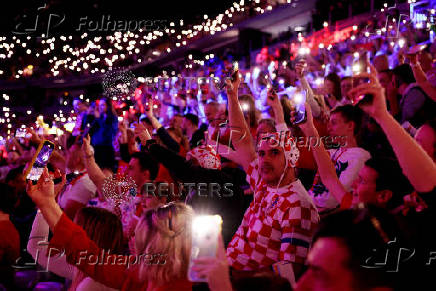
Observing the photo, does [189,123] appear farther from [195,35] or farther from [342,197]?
[195,35]

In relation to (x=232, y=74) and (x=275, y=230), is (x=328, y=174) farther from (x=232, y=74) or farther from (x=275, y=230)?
(x=232, y=74)

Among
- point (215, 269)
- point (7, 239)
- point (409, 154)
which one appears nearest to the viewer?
point (215, 269)

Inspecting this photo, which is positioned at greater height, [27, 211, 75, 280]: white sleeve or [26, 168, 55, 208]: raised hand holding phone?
[26, 168, 55, 208]: raised hand holding phone

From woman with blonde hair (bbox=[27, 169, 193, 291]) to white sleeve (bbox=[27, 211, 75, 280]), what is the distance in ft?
1.86

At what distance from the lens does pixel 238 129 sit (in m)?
3.71

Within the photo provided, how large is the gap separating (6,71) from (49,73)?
2065mm

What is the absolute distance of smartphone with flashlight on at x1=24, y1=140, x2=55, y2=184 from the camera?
2.66 meters

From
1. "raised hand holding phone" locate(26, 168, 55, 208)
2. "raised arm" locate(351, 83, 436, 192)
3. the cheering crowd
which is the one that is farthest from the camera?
"raised hand holding phone" locate(26, 168, 55, 208)

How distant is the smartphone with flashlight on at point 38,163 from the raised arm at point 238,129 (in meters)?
1.39

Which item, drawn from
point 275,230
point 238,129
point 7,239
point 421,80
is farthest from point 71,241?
point 421,80

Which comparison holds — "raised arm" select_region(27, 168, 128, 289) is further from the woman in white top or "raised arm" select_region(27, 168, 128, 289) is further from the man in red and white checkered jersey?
the man in red and white checkered jersey

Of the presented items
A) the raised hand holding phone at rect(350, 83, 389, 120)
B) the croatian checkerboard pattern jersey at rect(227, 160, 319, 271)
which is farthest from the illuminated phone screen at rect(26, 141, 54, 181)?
the raised hand holding phone at rect(350, 83, 389, 120)

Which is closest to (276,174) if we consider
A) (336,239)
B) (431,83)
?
(336,239)

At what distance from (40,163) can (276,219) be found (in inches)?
54.7
